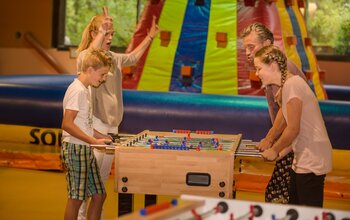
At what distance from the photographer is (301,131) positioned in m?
3.56

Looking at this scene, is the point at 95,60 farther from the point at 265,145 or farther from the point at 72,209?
the point at 265,145

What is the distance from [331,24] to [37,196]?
21.8ft

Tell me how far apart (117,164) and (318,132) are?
3.36ft

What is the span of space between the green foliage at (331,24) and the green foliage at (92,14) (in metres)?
2.93

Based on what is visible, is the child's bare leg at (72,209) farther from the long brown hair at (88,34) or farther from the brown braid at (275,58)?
the brown braid at (275,58)

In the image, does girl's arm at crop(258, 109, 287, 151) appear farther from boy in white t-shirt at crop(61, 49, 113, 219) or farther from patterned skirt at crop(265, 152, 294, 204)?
boy in white t-shirt at crop(61, 49, 113, 219)

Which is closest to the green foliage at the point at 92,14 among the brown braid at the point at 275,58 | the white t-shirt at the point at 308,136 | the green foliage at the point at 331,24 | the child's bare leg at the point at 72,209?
the green foliage at the point at 331,24

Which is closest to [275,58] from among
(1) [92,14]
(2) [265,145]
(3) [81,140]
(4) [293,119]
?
(4) [293,119]

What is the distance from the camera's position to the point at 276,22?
716 cm

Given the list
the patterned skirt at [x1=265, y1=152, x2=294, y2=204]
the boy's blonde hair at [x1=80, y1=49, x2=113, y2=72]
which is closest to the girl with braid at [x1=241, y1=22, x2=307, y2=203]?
the patterned skirt at [x1=265, y1=152, x2=294, y2=204]

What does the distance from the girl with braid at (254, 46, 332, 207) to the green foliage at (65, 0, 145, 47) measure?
8445 mm

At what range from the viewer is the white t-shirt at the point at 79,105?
12.9 ft

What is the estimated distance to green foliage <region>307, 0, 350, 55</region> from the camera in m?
11.0

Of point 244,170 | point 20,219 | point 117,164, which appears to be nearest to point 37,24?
point 244,170
